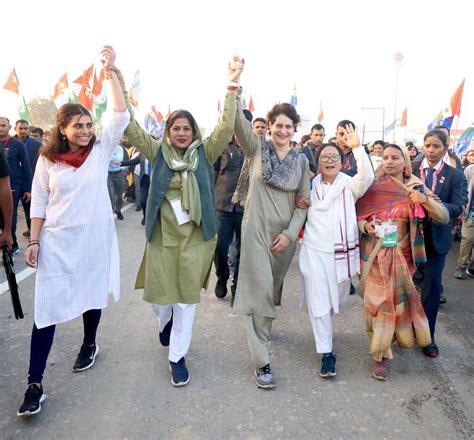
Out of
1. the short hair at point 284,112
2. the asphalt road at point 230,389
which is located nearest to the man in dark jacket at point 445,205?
the asphalt road at point 230,389

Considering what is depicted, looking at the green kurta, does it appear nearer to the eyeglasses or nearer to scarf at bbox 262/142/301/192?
scarf at bbox 262/142/301/192

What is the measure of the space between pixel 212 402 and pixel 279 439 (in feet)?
1.65

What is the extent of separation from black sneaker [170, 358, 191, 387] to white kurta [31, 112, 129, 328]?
69 centimetres

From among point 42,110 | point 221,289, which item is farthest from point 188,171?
point 42,110

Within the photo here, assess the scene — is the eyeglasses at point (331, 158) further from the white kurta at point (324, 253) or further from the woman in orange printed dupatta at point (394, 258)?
the woman in orange printed dupatta at point (394, 258)

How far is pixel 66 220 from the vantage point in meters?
2.56

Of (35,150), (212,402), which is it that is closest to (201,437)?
(212,402)

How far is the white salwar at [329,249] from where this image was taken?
2.91m

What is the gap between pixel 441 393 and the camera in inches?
106

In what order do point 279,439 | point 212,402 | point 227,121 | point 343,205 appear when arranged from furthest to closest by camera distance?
point 343,205 < point 227,121 < point 212,402 < point 279,439

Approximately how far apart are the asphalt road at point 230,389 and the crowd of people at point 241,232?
0.16m

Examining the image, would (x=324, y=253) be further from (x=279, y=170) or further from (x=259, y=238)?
(x=279, y=170)

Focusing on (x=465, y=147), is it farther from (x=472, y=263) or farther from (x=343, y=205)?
(x=343, y=205)

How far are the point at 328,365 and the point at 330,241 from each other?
87 centimetres
